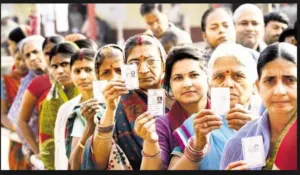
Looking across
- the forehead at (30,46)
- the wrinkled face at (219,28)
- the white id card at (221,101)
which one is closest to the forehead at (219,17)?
the wrinkled face at (219,28)

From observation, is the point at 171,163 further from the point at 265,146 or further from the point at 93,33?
the point at 93,33

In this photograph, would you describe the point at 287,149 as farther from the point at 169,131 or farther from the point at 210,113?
the point at 169,131

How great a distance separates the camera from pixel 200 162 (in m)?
4.23

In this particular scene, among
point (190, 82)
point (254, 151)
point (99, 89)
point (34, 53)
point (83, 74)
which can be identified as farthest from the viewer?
point (34, 53)

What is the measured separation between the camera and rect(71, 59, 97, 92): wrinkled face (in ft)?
15.5

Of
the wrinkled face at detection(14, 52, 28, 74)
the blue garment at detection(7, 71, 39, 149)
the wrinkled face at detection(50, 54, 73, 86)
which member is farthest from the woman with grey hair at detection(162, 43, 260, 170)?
the wrinkled face at detection(14, 52, 28, 74)

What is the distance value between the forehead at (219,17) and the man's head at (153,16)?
321mm

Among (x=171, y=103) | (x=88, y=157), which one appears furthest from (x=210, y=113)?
(x=88, y=157)

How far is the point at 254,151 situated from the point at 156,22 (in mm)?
1010

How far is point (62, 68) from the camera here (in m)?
4.93

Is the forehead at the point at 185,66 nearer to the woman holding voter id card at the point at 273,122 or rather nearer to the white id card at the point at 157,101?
the white id card at the point at 157,101

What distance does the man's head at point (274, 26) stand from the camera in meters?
4.38

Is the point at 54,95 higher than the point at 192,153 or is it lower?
higher

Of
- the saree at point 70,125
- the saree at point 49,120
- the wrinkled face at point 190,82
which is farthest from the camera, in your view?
the saree at point 49,120
